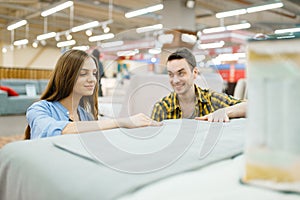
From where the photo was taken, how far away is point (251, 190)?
1.40 ft

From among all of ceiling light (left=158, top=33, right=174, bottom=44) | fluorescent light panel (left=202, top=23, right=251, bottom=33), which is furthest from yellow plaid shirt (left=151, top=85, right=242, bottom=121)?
fluorescent light panel (left=202, top=23, right=251, bottom=33)

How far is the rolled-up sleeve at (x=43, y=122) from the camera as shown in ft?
3.64

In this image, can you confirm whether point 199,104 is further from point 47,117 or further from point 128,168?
point 128,168

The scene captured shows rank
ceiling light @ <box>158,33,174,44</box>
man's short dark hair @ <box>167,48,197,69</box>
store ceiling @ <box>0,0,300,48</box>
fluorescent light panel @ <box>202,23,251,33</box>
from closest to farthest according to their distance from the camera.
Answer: man's short dark hair @ <box>167,48,197,69</box>, ceiling light @ <box>158,33,174,44</box>, fluorescent light panel @ <box>202,23,251,33</box>, store ceiling @ <box>0,0,300,48</box>

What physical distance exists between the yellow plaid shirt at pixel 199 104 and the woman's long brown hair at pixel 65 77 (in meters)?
0.51

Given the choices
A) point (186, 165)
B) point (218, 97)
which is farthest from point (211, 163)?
point (218, 97)

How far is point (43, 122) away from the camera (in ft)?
3.89

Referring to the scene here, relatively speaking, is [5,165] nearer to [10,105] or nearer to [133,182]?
[133,182]

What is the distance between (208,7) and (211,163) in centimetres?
1146

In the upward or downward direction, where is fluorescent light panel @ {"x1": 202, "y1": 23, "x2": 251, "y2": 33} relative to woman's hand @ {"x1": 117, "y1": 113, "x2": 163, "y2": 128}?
upward

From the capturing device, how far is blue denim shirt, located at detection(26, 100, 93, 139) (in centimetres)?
112

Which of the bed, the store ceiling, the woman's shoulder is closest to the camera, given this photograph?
the bed

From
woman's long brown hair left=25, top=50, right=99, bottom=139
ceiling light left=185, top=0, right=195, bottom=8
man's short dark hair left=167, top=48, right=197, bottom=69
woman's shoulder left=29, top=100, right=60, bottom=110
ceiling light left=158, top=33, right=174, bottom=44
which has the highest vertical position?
ceiling light left=185, top=0, right=195, bottom=8

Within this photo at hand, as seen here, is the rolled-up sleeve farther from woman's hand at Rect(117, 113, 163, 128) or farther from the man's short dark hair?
the man's short dark hair
